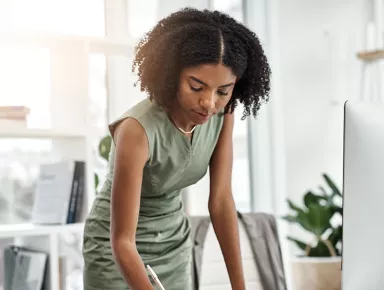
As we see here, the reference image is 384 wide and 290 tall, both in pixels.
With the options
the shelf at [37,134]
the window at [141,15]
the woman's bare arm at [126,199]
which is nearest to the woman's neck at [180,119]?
the woman's bare arm at [126,199]

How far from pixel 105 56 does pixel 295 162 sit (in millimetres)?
997

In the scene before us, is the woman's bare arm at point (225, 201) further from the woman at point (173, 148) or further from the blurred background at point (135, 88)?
the blurred background at point (135, 88)

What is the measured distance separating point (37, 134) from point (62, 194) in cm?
23

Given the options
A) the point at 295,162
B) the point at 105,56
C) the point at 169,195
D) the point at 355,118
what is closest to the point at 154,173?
the point at 169,195

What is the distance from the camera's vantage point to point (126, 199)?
3.73 feet

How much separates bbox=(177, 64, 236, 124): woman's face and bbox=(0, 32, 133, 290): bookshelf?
1.07 m

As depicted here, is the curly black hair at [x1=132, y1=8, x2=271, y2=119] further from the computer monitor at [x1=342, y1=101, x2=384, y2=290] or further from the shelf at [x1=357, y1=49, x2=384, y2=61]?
the shelf at [x1=357, y1=49, x2=384, y2=61]

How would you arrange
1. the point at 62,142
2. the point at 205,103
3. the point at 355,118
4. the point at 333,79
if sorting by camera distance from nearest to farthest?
1. the point at 355,118
2. the point at 205,103
3. the point at 62,142
4. the point at 333,79

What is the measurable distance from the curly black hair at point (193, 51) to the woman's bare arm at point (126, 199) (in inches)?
4.4

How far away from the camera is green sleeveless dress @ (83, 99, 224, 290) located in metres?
1.25

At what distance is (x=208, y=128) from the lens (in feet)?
4.34

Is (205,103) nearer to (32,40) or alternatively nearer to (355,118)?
(355,118)

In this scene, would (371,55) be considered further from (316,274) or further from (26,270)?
(26,270)

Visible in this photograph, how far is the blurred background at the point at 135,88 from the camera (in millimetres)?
2193
